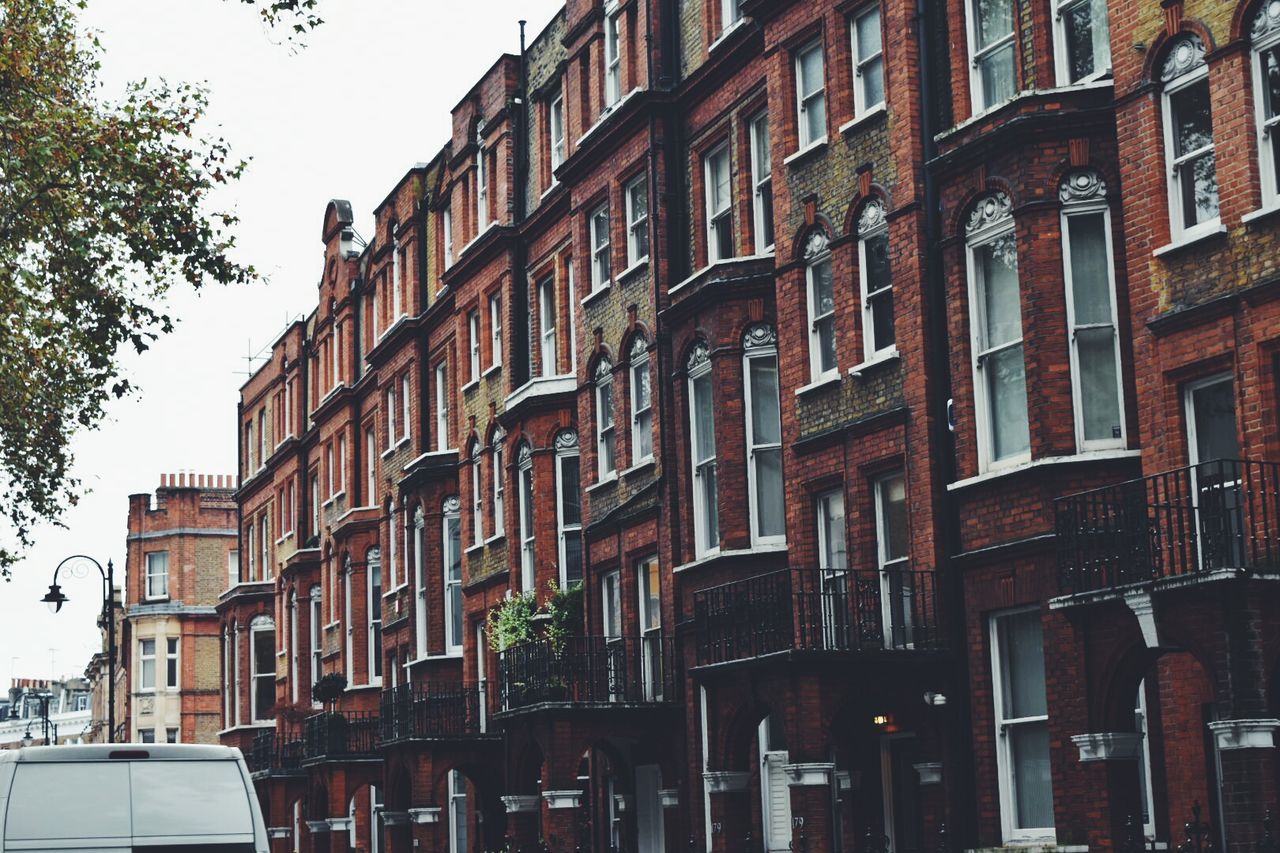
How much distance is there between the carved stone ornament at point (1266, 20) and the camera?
19641 millimetres

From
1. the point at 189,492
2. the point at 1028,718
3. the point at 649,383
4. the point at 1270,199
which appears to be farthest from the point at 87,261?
the point at 189,492

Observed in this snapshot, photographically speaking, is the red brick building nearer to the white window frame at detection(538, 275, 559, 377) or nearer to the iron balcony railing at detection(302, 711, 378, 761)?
the white window frame at detection(538, 275, 559, 377)

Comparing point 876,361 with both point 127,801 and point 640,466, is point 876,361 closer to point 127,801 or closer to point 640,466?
point 640,466

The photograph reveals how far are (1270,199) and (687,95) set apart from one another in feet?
45.7

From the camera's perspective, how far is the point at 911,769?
84.3 feet

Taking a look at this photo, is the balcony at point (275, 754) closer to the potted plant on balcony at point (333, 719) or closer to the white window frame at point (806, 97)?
the potted plant on balcony at point (333, 719)

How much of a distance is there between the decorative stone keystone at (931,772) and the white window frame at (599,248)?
521 inches

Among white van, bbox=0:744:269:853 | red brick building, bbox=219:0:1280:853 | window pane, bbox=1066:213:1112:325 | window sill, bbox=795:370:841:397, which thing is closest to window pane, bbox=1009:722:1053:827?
red brick building, bbox=219:0:1280:853

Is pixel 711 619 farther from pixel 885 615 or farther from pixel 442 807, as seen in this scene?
pixel 442 807

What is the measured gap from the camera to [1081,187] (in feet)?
73.6

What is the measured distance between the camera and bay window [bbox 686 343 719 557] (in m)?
Answer: 30.0

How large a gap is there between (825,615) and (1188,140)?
758 cm

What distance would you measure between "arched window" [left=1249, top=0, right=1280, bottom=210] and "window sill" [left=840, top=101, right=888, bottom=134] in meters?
6.46

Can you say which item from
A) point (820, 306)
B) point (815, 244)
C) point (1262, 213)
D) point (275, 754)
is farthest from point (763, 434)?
point (275, 754)
